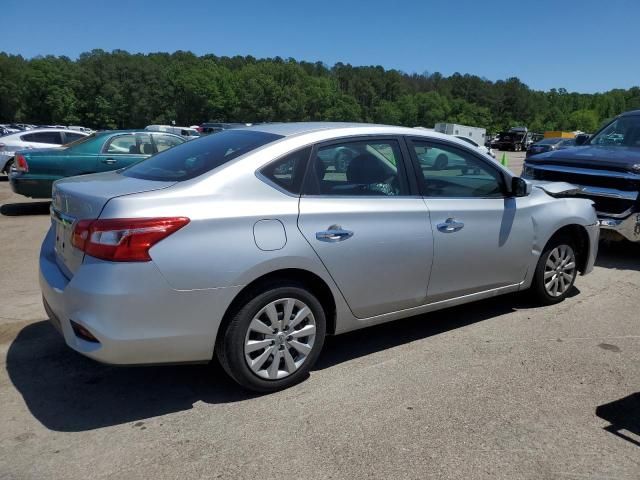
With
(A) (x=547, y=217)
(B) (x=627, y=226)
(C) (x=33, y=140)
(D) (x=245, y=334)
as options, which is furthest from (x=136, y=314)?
(C) (x=33, y=140)

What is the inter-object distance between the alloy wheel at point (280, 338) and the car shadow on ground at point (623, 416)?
5.95 ft

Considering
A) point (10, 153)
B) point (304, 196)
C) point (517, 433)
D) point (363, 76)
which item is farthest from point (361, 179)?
point (363, 76)

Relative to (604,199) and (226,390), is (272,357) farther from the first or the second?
(604,199)

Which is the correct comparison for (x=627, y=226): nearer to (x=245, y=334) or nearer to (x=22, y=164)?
(x=245, y=334)

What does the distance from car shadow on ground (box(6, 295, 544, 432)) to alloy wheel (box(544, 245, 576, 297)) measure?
1.22 metres

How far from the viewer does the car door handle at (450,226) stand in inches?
158

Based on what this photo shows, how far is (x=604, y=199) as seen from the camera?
6.59 meters

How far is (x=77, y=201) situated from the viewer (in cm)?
317

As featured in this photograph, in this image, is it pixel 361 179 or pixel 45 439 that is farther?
pixel 361 179

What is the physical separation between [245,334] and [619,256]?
6195mm

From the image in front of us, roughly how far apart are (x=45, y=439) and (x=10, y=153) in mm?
14267

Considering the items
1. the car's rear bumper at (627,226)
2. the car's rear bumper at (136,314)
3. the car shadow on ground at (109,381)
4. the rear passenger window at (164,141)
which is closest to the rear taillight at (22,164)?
the rear passenger window at (164,141)

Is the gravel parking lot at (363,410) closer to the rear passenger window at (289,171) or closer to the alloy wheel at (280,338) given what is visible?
the alloy wheel at (280,338)

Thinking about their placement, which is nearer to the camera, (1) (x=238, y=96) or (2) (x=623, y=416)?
(2) (x=623, y=416)
